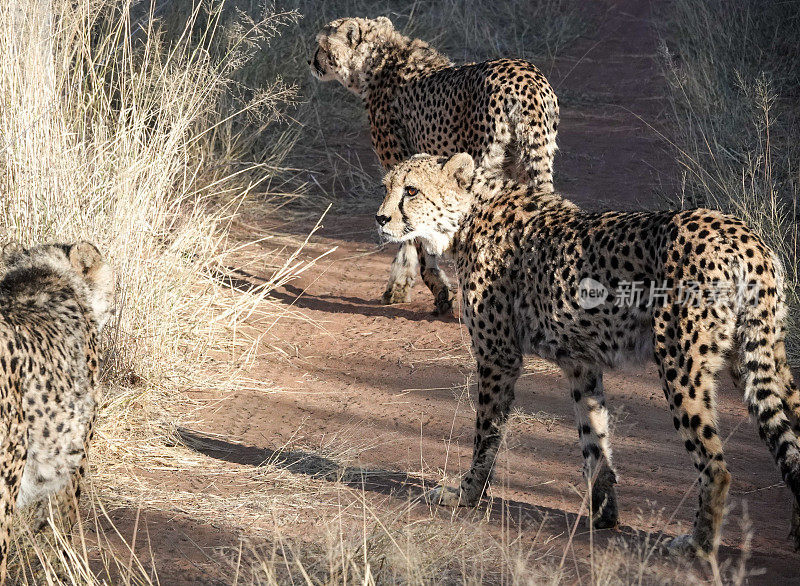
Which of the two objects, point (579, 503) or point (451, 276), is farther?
point (451, 276)

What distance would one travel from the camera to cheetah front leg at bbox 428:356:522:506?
406 centimetres

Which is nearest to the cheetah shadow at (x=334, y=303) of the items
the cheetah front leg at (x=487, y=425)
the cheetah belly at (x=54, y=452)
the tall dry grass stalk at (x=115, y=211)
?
the tall dry grass stalk at (x=115, y=211)

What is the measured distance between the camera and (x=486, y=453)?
161 inches

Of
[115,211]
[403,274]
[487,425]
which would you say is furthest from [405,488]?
[403,274]

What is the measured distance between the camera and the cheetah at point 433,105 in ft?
19.4

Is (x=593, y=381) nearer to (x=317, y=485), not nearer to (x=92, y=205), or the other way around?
(x=317, y=485)

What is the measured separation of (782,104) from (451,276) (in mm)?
4568

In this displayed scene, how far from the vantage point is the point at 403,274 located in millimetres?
6715

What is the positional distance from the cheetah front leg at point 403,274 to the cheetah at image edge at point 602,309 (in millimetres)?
2067

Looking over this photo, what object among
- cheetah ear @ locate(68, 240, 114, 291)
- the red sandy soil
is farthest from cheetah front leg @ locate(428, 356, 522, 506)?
cheetah ear @ locate(68, 240, 114, 291)

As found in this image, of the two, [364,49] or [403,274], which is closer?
[403,274]

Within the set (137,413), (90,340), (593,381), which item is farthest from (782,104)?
(90,340)

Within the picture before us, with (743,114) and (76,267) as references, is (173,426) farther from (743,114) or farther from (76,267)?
(743,114)

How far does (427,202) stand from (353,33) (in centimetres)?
313
